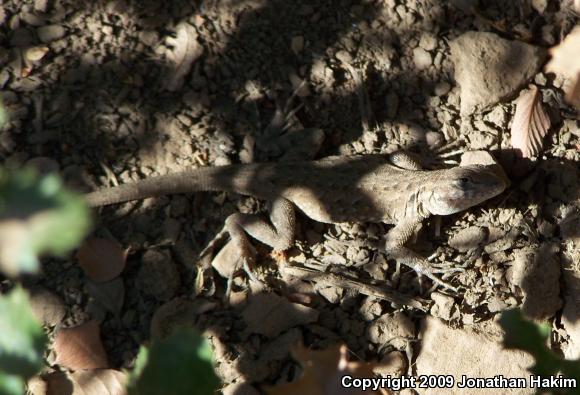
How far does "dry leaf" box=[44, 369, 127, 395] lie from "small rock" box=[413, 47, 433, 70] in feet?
9.33

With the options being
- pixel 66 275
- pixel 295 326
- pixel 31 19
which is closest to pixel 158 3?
pixel 31 19

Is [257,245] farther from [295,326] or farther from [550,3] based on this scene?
[550,3]

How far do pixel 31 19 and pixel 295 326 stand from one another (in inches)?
112

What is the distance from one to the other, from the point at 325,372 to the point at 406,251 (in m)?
0.95

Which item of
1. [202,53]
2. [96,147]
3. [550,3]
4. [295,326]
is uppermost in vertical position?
[550,3]

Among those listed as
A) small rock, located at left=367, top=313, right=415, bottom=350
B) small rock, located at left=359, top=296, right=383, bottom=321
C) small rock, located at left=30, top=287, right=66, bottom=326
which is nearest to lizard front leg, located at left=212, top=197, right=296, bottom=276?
small rock, located at left=359, top=296, right=383, bottom=321

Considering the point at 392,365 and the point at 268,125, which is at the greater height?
the point at 268,125

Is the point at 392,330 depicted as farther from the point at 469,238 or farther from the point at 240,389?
the point at 240,389

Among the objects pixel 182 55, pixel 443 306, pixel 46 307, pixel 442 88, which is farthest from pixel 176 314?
pixel 442 88

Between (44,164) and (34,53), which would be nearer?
(44,164)

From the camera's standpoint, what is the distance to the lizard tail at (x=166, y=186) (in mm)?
3920

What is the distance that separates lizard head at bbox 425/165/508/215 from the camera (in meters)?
3.71

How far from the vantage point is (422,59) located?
163 inches

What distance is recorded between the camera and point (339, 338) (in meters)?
3.68
